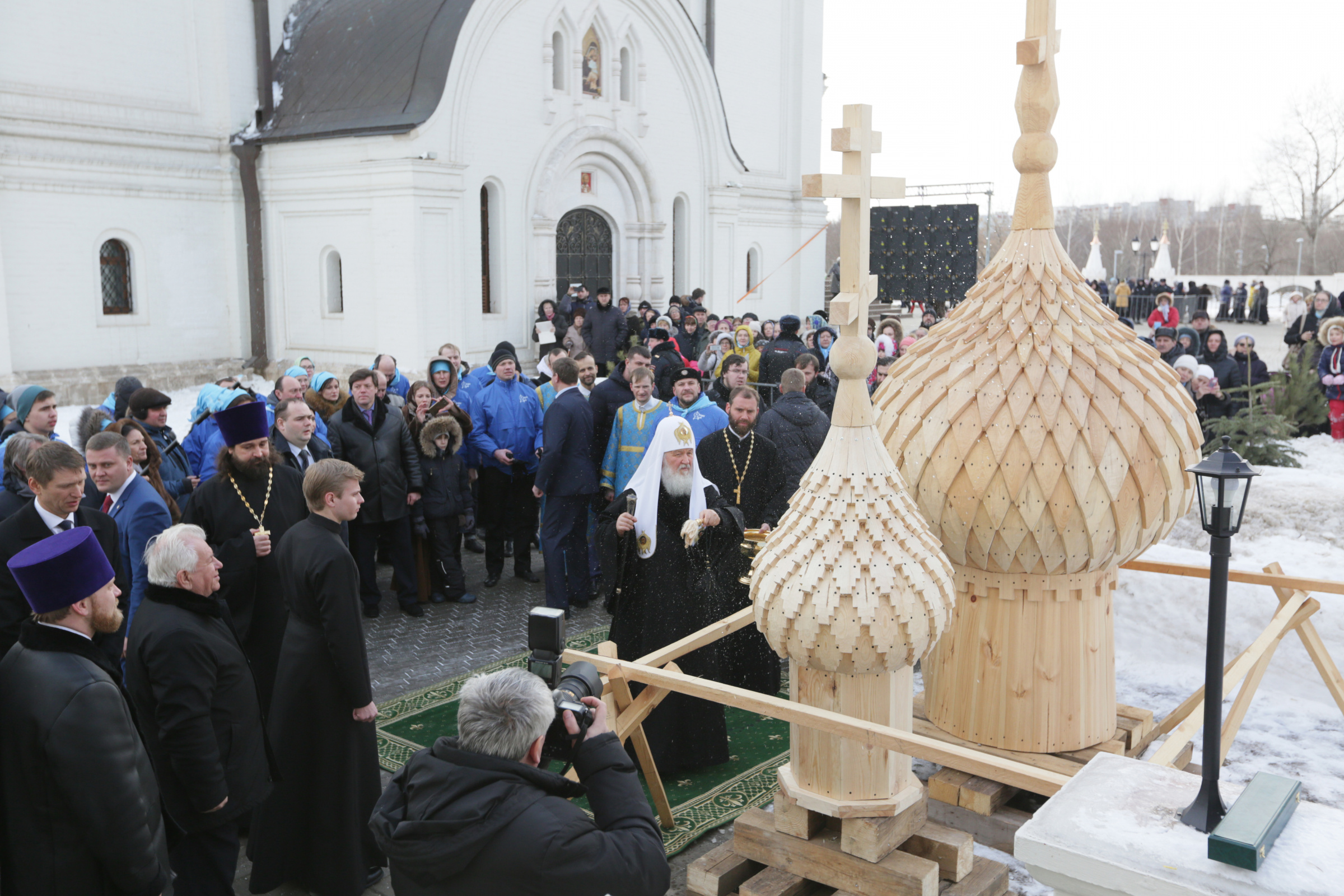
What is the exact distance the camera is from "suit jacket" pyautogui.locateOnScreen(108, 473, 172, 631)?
5215 mm

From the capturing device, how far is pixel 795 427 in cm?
739

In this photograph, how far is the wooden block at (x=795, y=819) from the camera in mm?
3846

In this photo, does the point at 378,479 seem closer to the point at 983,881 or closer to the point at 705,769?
the point at 705,769

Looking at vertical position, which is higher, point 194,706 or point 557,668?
point 557,668

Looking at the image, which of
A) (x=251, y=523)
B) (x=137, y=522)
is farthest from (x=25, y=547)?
(x=251, y=523)

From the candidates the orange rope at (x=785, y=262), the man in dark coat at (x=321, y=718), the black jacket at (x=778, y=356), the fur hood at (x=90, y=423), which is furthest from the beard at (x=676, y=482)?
the orange rope at (x=785, y=262)

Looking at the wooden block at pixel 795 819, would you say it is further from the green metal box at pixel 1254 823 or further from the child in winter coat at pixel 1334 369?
the child in winter coat at pixel 1334 369

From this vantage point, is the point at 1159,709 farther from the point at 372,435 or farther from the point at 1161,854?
the point at 372,435

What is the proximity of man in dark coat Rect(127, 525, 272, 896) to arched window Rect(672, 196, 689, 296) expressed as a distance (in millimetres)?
17711

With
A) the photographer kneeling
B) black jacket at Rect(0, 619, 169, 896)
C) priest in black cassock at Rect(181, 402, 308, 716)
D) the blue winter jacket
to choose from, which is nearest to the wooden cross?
the photographer kneeling

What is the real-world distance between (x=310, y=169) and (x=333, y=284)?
5.83 feet

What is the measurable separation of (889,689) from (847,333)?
123 centimetres

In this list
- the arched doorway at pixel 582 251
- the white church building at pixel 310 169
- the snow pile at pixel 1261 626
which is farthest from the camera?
the arched doorway at pixel 582 251

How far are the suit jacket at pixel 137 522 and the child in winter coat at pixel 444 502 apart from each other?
125 inches
